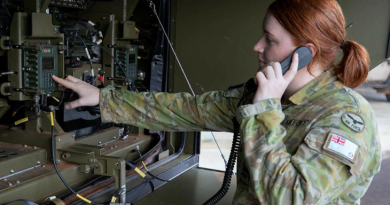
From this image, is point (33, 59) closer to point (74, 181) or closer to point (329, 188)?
point (74, 181)

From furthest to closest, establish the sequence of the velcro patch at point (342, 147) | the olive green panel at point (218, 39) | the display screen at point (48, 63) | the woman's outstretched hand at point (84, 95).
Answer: the olive green panel at point (218, 39), the display screen at point (48, 63), the woman's outstretched hand at point (84, 95), the velcro patch at point (342, 147)

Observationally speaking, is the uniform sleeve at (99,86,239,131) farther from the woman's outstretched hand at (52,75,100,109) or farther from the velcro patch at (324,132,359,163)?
the velcro patch at (324,132,359,163)

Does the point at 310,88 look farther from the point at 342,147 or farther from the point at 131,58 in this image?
the point at 131,58

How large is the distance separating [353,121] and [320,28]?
1.03 ft

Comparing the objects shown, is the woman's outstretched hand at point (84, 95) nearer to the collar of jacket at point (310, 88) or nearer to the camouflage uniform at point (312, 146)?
the camouflage uniform at point (312, 146)

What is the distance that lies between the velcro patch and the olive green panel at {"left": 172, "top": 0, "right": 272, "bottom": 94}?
145 centimetres

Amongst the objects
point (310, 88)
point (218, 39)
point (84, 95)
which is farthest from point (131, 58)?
point (310, 88)

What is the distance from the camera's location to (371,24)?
2.35 m

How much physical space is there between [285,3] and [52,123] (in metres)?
1.51

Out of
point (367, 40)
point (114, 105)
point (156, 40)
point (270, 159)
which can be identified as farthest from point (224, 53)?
point (270, 159)

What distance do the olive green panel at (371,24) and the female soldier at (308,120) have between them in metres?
0.97

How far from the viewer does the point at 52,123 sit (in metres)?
2.35

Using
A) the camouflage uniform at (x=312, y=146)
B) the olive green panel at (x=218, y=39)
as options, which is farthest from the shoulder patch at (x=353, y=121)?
the olive green panel at (x=218, y=39)

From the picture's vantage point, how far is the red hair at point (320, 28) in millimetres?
1350
